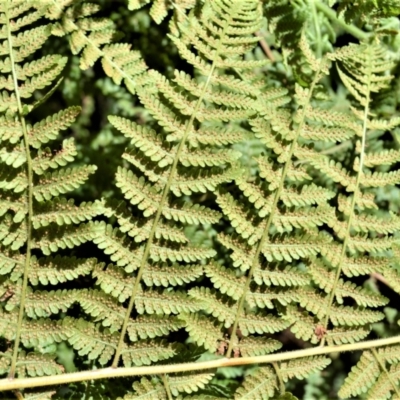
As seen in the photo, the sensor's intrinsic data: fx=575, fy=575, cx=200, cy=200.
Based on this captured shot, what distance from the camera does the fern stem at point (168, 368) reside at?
139 centimetres

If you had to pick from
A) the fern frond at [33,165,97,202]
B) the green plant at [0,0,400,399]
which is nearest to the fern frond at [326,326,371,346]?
the green plant at [0,0,400,399]

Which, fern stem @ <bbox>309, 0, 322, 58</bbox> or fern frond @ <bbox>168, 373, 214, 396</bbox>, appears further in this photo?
fern stem @ <bbox>309, 0, 322, 58</bbox>

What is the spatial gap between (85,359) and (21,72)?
0.86 metres

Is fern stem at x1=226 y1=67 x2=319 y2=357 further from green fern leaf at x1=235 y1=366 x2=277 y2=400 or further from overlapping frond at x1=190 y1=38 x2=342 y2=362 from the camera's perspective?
green fern leaf at x1=235 y1=366 x2=277 y2=400

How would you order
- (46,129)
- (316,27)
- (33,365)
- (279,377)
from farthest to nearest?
(316,27) < (279,377) < (33,365) < (46,129)

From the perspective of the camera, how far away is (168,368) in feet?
4.77

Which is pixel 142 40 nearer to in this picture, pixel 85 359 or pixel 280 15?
pixel 280 15

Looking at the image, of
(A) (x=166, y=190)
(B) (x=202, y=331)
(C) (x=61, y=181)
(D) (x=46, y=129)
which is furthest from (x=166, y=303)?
(D) (x=46, y=129)

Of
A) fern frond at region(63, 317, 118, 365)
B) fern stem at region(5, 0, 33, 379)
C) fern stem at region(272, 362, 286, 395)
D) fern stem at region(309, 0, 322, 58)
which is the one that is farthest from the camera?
fern stem at region(309, 0, 322, 58)

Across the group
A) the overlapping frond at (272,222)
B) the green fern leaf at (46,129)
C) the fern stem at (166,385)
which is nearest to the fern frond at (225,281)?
the overlapping frond at (272,222)

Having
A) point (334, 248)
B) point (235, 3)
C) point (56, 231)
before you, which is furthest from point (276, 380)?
point (235, 3)

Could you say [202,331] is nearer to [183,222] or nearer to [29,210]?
[183,222]

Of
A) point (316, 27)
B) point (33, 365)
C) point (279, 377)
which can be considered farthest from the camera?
point (316, 27)

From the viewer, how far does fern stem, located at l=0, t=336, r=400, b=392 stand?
4.55ft
